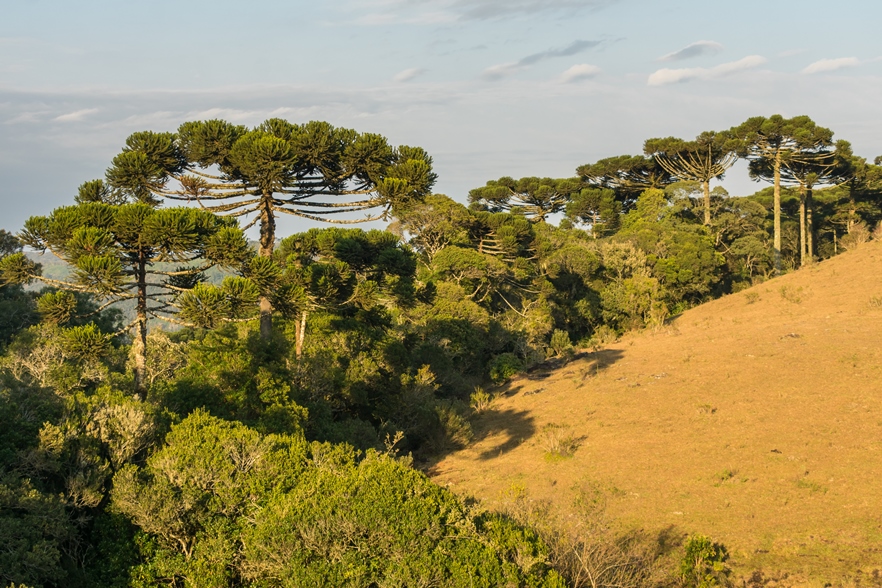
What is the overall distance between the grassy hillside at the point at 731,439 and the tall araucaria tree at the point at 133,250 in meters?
5.70

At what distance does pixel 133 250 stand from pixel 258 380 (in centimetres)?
348

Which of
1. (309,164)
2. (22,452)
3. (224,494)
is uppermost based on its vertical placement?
(309,164)

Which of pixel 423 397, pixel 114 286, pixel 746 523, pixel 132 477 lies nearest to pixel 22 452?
pixel 132 477

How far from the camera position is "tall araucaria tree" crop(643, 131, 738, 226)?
47300 millimetres

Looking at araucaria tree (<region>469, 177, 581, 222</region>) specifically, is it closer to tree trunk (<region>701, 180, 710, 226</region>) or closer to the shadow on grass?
tree trunk (<region>701, 180, 710, 226</region>)

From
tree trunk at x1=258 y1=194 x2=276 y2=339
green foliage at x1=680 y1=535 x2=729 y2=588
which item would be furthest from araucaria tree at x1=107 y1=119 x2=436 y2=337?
green foliage at x1=680 y1=535 x2=729 y2=588

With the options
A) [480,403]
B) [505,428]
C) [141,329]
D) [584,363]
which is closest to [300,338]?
[141,329]

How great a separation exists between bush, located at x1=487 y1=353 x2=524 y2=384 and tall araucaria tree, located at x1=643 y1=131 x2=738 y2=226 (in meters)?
24.3

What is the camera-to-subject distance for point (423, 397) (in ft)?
63.8

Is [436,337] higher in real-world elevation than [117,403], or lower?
lower

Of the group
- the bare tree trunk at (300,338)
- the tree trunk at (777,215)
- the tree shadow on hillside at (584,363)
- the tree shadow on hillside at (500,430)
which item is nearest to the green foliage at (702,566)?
the tree shadow on hillside at (500,430)

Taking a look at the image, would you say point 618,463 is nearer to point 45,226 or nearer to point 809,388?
point 809,388

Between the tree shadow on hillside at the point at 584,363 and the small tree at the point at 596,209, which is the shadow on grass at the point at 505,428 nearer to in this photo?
the tree shadow on hillside at the point at 584,363

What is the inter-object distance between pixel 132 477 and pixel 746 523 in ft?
28.6
